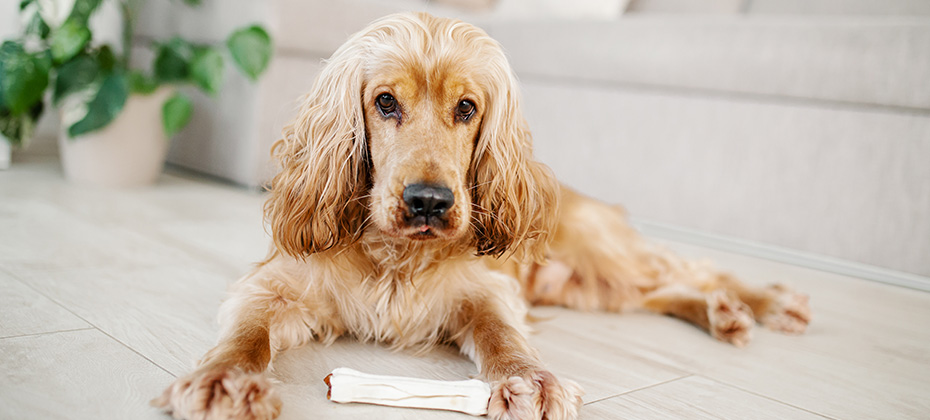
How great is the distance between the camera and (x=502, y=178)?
1593 mm

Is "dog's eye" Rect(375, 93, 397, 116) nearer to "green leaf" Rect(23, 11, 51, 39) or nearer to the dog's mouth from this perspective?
the dog's mouth

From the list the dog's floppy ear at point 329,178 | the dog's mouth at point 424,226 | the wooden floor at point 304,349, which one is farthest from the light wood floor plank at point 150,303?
the dog's mouth at point 424,226

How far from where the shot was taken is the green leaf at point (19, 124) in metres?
3.36

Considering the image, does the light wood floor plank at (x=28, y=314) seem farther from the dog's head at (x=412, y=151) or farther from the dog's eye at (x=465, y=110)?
the dog's eye at (x=465, y=110)

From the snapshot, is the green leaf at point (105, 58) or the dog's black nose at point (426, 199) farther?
the green leaf at point (105, 58)

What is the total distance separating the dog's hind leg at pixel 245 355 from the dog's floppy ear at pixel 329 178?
0.11 m

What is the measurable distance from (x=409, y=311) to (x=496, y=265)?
1.21 ft

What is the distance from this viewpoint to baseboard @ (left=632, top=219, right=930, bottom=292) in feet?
9.10

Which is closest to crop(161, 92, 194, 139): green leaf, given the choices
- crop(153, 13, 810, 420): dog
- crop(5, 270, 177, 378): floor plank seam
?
crop(5, 270, 177, 378): floor plank seam

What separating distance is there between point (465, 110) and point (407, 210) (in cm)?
30

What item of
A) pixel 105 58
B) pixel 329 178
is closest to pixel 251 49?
pixel 105 58

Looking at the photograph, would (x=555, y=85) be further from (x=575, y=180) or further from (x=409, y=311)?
(x=409, y=311)

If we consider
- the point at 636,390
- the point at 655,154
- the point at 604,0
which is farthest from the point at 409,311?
the point at 604,0

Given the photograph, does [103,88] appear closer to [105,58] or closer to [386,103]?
[105,58]
